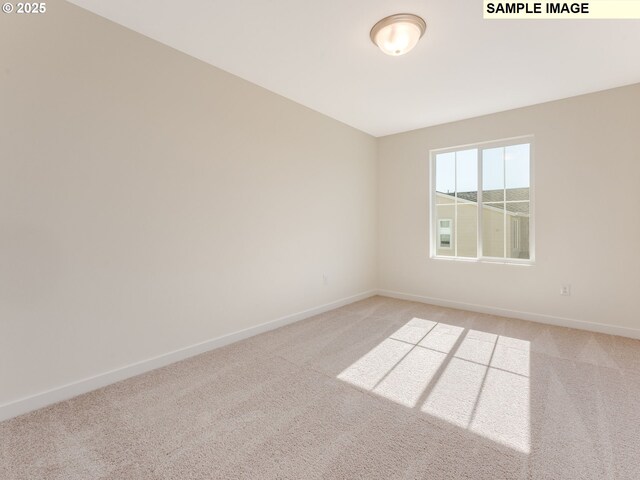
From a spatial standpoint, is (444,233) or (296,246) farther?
A: (444,233)

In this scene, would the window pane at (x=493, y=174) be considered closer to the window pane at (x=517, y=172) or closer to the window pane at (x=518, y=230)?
the window pane at (x=517, y=172)

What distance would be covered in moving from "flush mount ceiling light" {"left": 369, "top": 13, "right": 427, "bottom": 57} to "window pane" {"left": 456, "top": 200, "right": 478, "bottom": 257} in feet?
8.40

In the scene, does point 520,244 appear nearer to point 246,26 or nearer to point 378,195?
point 378,195

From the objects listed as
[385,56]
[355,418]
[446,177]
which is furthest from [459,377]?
[446,177]

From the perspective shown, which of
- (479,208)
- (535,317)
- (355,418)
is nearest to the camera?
(355,418)

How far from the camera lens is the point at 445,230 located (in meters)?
4.37

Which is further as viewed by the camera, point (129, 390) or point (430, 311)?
point (430, 311)

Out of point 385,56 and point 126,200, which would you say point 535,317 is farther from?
point 126,200

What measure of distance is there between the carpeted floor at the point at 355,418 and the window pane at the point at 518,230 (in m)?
1.26

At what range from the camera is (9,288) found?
5.82ft

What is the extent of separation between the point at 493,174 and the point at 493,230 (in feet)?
2.42

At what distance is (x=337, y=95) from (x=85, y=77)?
2278 millimetres

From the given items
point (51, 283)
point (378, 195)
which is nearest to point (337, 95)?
point (378, 195)

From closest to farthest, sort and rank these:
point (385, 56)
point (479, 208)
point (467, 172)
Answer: point (385, 56), point (479, 208), point (467, 172)
